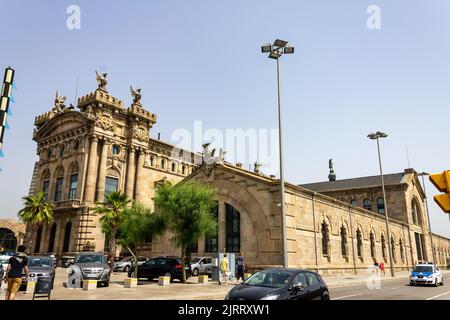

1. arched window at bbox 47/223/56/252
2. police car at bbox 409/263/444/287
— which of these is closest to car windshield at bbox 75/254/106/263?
police car at bbox 409/263/444/287

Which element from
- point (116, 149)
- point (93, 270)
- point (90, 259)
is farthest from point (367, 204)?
point (93, 270)

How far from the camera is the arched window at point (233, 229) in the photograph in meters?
27.1

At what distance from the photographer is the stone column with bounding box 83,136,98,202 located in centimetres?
4247

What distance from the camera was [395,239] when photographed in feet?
151

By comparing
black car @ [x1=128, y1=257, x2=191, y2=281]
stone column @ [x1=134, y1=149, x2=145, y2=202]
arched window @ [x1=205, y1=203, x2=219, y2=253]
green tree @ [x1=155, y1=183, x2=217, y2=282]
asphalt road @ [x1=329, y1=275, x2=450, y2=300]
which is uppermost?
stone column @ [x1=134, y1=149, x2=145, y2=202]

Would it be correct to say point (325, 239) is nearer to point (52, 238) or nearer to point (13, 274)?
point (13, 274)

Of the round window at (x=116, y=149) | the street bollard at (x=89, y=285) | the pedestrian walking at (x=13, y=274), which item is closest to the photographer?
the pedestrian walking at (x=13, y=274)

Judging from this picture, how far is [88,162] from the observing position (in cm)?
4359

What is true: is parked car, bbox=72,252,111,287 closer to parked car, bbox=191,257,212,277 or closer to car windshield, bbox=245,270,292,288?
parked car, bbox=191,257,212,277

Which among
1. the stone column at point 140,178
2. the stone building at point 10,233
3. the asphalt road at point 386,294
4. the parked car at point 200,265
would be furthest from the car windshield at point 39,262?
the stone building at point 10,233

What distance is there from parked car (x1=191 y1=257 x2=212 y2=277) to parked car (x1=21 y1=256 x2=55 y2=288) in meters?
11.7

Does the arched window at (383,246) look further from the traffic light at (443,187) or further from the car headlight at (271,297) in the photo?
the traffic light at (443,187)

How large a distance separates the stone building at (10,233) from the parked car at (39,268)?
186 feet

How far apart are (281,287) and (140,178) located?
139 ft
